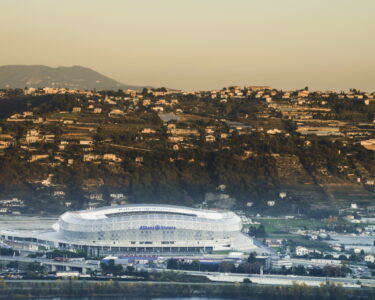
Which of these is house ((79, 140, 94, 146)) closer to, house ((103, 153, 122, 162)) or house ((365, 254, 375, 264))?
house ((103, 153, 122, 162))

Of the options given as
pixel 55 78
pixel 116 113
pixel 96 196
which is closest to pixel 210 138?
pixel 116 113

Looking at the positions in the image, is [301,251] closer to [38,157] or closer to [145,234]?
[145,234]

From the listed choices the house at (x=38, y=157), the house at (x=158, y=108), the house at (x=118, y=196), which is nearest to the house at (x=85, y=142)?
the house at (x=38, y=157)

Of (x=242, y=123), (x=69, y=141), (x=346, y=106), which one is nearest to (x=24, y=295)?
(x=69, y=141)

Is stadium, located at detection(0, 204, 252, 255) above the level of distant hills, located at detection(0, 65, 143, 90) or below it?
below

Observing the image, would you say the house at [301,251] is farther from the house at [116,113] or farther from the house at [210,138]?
the house at [116,113]

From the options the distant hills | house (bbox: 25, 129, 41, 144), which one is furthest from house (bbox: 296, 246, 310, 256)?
the distant hills
